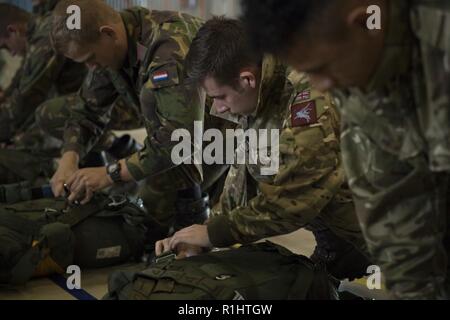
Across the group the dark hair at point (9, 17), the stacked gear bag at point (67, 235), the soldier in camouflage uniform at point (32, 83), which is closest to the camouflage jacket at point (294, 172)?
the stacked gear bag at point (67, 235)

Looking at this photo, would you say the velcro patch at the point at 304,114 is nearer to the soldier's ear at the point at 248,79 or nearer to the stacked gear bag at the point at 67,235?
the soldier's ear at the point at 248,79

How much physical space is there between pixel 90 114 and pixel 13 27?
1096 millimetres

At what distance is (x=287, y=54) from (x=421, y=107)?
0.75 feet

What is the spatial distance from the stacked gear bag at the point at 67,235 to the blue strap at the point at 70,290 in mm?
25

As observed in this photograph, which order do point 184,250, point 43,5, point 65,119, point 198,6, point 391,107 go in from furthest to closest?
1. point 198,6
2. point 43,5
3. point 65,119
4. point 184,250
5. point 391,107

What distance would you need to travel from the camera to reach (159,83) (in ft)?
7.50

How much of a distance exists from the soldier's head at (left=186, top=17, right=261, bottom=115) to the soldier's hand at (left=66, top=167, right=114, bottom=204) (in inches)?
27.3

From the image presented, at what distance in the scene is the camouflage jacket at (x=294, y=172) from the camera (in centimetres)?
167

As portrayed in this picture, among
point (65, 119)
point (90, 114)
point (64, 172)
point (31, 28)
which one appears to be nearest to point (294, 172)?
point (64, 172)

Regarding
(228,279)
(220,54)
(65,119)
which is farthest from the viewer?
(65,119)

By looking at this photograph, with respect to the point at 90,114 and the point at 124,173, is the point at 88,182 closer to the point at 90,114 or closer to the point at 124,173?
the point at 124,173

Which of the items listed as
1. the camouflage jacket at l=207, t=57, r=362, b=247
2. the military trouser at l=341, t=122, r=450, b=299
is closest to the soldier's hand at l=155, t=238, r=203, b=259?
the camouflage jacket at l=207, t=57, r=362, b=247

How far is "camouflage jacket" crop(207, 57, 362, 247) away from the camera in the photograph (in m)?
1.67
